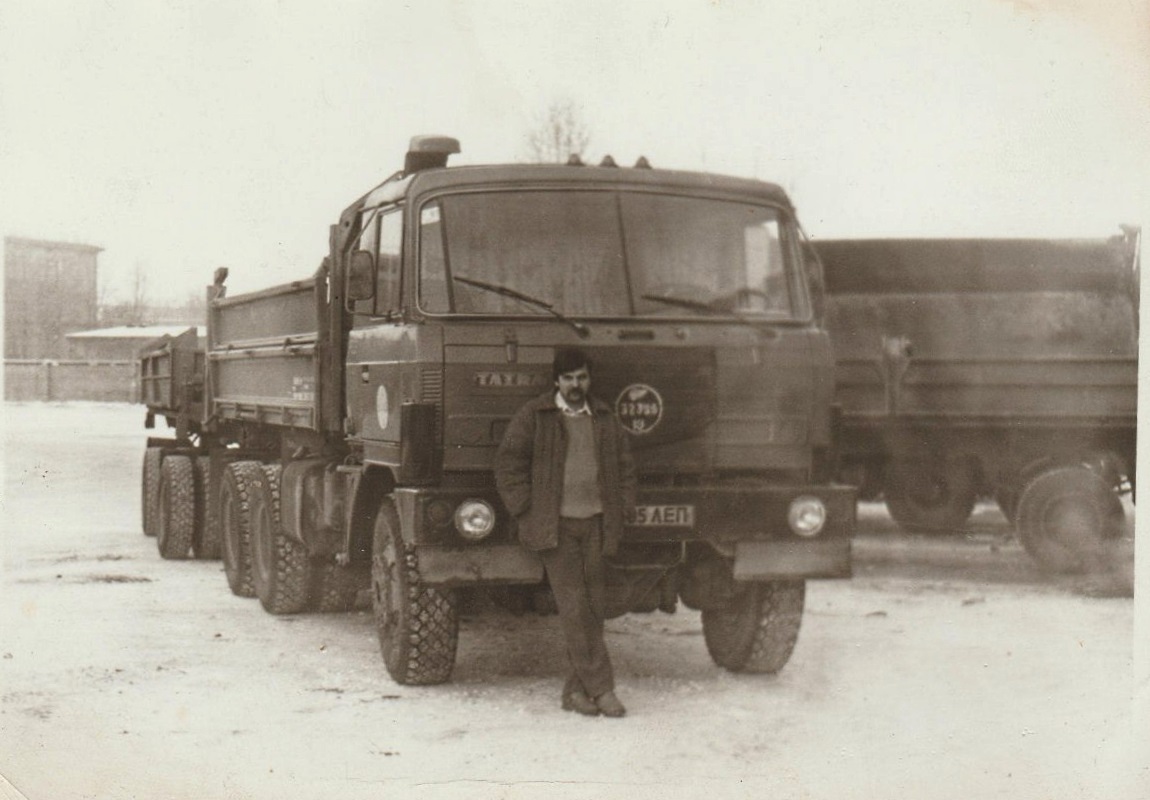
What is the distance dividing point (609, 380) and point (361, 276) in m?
1.48

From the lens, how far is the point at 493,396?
7797 millimetres

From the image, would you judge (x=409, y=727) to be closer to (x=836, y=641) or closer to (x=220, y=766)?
(x=220, y=766)

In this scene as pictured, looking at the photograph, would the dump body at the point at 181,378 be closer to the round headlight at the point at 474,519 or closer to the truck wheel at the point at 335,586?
the truck wheel at the point at 335,586

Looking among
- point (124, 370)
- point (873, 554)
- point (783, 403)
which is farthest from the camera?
point (124, 370)

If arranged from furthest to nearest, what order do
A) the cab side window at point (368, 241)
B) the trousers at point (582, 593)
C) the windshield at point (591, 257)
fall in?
the cab side window at point (368, 241)
the windshield at point (591, 257)
the trousers at point (582, 593)

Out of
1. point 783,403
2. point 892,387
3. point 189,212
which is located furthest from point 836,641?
point 189,212

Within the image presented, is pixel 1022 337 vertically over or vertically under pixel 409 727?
over

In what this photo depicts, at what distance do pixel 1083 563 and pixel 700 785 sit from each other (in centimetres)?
606

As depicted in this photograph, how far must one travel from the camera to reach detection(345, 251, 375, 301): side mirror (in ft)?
27.6

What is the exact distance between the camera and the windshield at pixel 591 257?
8016 mm

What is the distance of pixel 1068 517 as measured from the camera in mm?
11969

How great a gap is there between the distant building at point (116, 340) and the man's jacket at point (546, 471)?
5325mm

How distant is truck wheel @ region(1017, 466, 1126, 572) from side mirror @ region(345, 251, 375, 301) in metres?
5.83

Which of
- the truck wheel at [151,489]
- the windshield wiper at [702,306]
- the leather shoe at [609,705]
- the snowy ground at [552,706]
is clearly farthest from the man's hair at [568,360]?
the truck wheel at [151,489]
